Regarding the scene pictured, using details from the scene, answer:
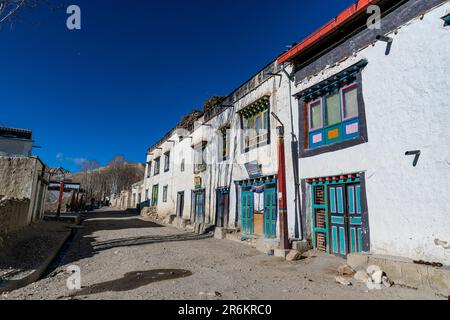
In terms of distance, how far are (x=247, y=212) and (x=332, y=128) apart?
5.14 meters

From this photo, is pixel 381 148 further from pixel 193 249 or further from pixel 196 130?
pixel 196 130

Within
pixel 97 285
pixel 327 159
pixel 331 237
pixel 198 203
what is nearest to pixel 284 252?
pixel 331 237

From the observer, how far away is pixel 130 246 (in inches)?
362

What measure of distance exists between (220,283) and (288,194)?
4555 mm

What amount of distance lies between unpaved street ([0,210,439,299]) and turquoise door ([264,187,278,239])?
1454mm

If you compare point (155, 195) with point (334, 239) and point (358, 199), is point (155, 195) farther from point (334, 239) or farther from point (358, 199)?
point (358, 199)

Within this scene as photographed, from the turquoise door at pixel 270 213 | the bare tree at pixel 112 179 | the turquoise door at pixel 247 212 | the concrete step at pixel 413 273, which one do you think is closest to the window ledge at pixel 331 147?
the turquoise door at pixel 270 213

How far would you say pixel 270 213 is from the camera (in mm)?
9977

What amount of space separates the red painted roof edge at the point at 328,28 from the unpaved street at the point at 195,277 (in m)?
6.11

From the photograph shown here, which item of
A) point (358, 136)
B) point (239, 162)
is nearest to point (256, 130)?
point (239, 162)

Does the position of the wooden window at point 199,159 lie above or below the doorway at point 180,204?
above

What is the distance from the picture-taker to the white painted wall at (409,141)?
17.2ft

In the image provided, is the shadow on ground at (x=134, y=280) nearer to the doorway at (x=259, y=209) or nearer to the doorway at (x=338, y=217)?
the doorway at (x=338, y=217)

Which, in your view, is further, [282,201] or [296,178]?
[296,178]
